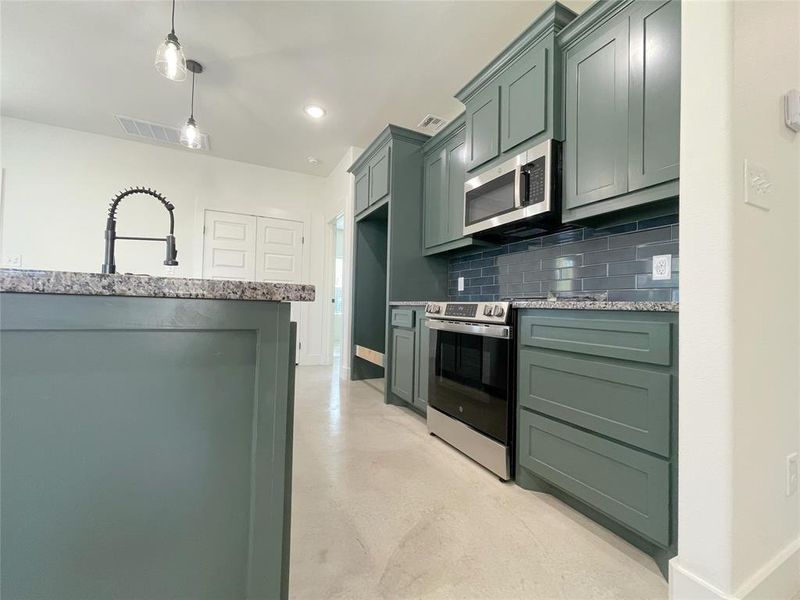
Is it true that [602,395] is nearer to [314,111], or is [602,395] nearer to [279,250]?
[314,111]

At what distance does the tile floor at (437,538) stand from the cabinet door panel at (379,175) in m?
2.34

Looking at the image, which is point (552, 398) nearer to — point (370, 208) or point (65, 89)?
point (370, 208)

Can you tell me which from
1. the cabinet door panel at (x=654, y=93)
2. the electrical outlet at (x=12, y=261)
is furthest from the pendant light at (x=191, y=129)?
the cabinet door panel at (x=654, y=93)

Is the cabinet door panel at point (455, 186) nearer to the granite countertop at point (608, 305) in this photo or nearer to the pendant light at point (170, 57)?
the granite countertop at point (608, 305)

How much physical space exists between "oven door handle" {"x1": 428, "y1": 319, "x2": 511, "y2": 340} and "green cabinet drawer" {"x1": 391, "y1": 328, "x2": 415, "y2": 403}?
46 cm

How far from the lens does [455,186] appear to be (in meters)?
2.84

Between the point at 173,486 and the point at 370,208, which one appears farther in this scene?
the point at 370,208

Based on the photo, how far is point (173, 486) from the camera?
2.08 ft

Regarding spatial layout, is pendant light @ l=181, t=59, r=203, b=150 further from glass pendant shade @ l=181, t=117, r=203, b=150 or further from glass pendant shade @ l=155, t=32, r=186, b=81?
glass pendant shade @ l=155, t=32, r=186, b=81

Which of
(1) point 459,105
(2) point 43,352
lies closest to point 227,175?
(1) point 459,105

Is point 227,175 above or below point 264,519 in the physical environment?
above

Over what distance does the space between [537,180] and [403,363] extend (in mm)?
1693

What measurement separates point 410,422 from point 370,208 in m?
2.15

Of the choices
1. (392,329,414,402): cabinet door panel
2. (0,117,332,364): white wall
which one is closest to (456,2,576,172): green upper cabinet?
(392,329,414,402): cabinet door panel
